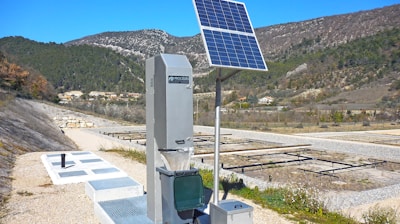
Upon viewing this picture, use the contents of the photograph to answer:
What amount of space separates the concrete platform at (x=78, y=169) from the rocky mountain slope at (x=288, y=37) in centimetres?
6698

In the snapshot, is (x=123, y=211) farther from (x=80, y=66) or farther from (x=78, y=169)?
(x=80, y=66)

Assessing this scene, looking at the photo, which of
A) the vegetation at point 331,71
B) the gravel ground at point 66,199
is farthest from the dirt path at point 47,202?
the vegetation at point 331,71

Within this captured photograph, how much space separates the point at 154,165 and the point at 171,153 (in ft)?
1.68

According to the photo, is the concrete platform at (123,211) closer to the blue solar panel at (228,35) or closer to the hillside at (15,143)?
the blue solar panel at (228,35)

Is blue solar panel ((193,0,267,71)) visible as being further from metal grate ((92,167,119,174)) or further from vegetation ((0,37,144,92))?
vegetation ((0,37,144,92))

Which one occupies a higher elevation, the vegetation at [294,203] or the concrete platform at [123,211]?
the concrete platform at [123,211]

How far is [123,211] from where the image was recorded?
18.7 feet

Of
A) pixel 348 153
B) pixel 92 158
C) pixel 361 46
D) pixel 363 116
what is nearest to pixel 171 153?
pixel 92 158

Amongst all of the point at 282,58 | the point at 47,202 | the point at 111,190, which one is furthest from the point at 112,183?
the point at 282,58

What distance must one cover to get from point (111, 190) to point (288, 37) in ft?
276

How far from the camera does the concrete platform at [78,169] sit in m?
8.58

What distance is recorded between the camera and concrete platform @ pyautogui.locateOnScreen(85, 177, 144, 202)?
21.5ft

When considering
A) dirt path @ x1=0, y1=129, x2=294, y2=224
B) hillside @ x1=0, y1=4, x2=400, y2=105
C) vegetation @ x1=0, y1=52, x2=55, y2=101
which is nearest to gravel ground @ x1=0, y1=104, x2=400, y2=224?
dirt path @ x1=0, y1=129, x2=294, y2=224

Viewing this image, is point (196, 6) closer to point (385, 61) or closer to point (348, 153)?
point (348, 153)
